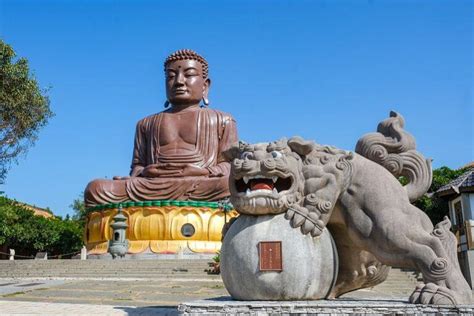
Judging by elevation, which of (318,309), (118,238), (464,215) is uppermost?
(464,215)

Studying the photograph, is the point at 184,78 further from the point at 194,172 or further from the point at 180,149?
the point at 194,172

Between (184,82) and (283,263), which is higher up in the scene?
(184,82)

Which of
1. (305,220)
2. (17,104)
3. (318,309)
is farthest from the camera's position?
(17,104)

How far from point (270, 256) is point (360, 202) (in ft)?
3.95

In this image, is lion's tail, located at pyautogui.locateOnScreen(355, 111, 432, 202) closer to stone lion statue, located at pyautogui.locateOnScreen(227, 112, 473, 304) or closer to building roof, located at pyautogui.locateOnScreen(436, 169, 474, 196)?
stone lion statue, located at pyautogui.locateOnScreen(227, 112, 473, 304)

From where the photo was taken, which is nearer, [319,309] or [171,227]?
[319,309]

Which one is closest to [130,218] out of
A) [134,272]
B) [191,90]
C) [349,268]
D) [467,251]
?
[134,272]

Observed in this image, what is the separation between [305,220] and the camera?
5258mm

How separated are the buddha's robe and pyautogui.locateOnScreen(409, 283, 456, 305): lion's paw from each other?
13736 mm

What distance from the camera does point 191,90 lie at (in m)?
21.4

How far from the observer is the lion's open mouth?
5371 millimetres

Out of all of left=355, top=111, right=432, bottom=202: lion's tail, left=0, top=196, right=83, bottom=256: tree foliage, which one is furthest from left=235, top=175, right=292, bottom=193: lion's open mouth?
left=0, top=196, right=83, bottom=256: tree foliage

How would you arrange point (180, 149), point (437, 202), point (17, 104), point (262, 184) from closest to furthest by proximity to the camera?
point (262, 184), point (17, 104), point (180, 149), point (437, 202)

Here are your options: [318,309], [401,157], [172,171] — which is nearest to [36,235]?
[172,171]
